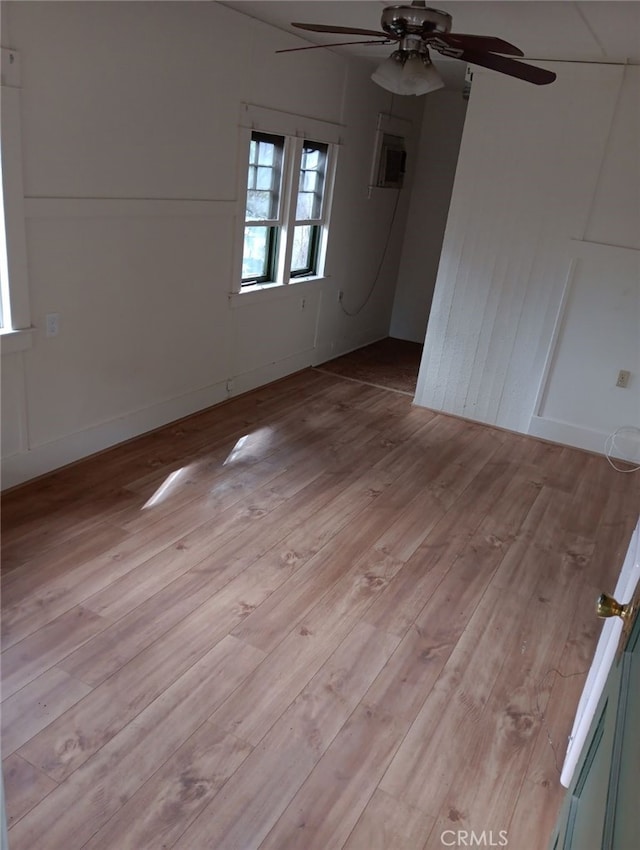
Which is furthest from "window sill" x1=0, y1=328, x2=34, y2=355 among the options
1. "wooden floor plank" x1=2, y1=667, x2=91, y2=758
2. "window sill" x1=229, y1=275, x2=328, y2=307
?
"window sill" x1=229, y1=275, x2=328, y2=307

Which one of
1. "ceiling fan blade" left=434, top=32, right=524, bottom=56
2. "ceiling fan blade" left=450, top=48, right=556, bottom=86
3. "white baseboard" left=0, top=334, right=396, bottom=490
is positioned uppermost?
"ceiling fan blade" left=434, top=32, right=524, bottom=56

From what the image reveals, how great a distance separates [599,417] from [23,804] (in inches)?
157

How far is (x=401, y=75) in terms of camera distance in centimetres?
231

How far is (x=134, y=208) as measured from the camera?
348cm

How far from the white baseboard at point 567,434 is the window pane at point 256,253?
2253 millimetres

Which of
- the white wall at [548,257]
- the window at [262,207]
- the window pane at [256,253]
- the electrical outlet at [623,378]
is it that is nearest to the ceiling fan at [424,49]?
the white wall at [548,257]

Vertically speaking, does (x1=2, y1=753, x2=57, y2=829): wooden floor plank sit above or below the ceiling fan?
below

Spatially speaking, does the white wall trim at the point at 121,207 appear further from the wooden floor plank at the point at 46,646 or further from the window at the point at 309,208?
the wooden floor plank at the point at 46,646

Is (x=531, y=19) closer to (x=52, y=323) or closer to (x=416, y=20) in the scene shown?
(x=416, y=20)

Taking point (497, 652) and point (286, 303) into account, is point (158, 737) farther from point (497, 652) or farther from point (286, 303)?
point (286, 303)

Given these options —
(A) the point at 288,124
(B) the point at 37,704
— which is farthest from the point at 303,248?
(B) the point at 37,704

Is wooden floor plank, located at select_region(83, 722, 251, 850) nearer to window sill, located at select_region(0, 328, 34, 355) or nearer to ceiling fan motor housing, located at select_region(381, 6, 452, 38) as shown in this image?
window sill, located at select_region(0, 328, 34, 355)

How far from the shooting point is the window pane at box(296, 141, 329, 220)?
16.3 ft

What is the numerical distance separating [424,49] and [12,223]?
72.4 inches
